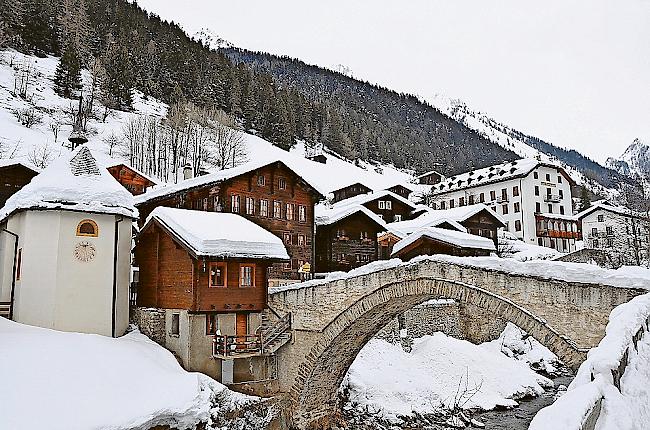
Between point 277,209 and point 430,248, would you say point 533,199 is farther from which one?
point 277,209

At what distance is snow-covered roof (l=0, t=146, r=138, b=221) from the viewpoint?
58.5ft

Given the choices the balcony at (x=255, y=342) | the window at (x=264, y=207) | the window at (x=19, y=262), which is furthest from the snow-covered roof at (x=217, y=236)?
the window at (x=264, y=207)

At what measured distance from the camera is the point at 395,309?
19.2 m

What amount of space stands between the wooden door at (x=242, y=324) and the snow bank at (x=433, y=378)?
5.82 m

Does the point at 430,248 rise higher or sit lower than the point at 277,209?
lower

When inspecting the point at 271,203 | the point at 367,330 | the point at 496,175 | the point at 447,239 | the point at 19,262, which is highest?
the point at 496,175

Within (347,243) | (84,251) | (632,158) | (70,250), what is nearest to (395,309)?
(84,251)

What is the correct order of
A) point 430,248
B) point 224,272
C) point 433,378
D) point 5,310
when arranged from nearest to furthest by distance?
point 5,310 → point 224,272 → point 433,378 → point 430,248

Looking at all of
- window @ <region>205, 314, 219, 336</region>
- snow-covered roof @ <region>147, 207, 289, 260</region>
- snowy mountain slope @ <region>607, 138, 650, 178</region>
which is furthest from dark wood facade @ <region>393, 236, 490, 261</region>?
snowy mountain slope @ <region>607, 138, 650, 178</region>

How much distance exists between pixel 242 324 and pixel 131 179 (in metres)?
22.2

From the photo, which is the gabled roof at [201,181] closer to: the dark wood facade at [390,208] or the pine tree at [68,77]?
the dark wood facade at [390,208]

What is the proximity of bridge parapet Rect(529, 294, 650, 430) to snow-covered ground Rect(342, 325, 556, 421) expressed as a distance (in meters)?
15.7

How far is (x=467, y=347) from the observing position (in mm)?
27656

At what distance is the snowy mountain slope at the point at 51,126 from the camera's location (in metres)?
43.5
